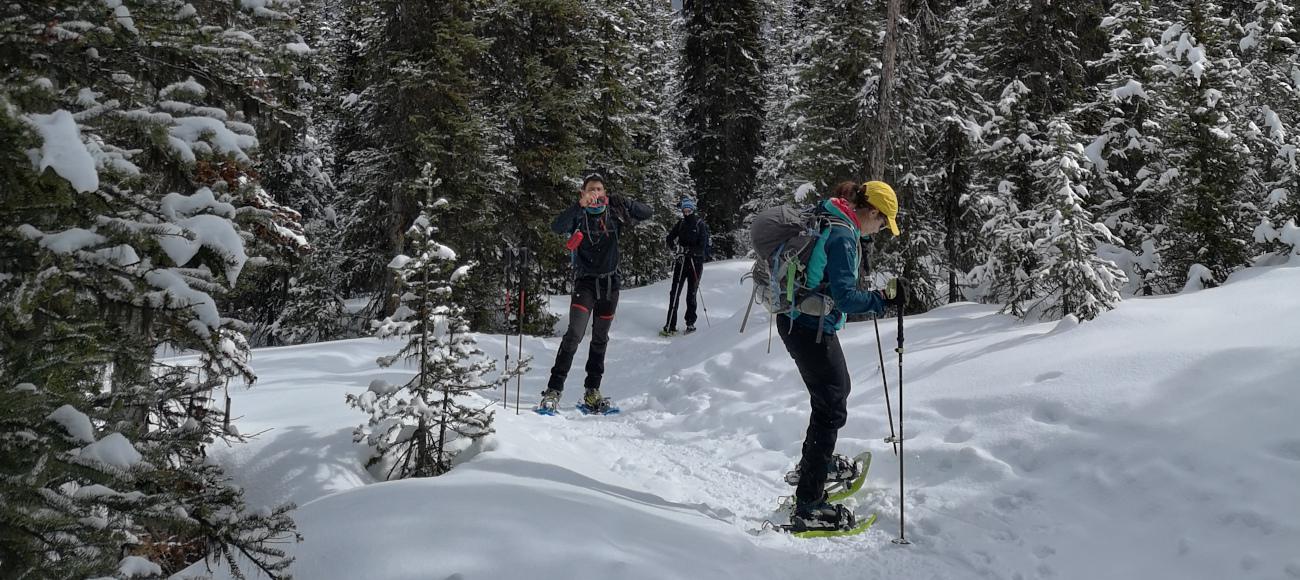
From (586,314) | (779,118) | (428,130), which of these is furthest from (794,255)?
(779,118)

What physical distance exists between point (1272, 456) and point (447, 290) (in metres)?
5.86

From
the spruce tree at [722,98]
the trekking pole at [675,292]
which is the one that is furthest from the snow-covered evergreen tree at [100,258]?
the spruce tree at [722,98]

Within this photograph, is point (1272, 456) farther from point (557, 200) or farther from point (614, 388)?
point (557, 200)

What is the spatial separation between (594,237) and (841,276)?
4.28m

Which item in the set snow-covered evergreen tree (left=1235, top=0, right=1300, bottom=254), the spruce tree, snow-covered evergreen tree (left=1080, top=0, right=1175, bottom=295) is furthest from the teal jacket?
the spruce tree

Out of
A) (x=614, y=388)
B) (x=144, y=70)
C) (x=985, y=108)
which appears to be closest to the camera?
(x=144, y=70)

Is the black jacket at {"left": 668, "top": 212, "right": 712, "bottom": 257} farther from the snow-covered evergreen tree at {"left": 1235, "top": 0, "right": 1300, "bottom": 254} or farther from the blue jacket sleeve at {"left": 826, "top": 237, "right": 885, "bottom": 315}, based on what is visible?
the blue jacket sleeve at {"left": 826, "top": 237, "right": 885, "bottom": 315}

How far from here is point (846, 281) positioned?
475 centimetres

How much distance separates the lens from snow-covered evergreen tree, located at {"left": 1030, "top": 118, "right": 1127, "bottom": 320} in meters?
7.71

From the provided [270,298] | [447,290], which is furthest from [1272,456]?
[270,298]

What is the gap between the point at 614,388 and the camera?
431 inches

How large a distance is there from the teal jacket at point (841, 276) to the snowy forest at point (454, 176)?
9.08ft

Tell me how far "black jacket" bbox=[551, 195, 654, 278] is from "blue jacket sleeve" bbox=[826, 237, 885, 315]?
12.7ft

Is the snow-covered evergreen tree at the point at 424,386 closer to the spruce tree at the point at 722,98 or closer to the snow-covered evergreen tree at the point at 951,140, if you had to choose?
the snow-covered evergreen tree at the point at 951,140
